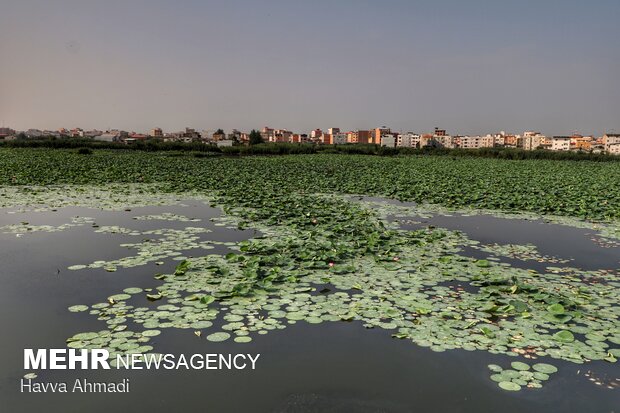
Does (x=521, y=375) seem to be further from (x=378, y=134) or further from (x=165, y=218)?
(x=378, y=134)

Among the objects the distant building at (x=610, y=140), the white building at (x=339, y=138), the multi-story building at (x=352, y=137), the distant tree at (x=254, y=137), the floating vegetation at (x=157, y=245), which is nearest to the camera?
the floating vegetation at (x=157, y=245)

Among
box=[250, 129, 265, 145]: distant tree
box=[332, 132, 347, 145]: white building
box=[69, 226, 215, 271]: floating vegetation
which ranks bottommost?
box=[69, 226, 215, 271]: floating vegetation

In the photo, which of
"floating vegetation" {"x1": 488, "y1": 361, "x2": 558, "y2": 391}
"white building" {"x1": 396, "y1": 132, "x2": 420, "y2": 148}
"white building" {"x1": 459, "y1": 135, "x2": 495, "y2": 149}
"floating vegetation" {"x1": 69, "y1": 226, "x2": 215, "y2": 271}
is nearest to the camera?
"floating vegetation" {"x1": 488, "y1": 361, "x2": 558, "y2": 391}

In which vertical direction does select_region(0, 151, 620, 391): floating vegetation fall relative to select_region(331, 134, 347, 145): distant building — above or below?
below

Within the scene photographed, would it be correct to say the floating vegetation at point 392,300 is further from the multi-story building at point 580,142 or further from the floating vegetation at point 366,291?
the multi-story building at point 580,142

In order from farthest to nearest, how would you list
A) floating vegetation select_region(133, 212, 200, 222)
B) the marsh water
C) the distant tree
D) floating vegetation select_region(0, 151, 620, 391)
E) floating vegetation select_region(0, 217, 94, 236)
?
the distant tree, floating vegetation select_region(133, 212, 200, 222), floating vegetation select_region(0, 217, 94, 236), floating vegetation select_region(0, 151, 620, 391), the marsh water

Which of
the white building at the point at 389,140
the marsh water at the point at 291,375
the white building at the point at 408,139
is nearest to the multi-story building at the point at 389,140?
the white building at the point at 389,140

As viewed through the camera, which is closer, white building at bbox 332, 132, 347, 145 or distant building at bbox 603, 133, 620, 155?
distant building at bbox 603, 133, 620, 155

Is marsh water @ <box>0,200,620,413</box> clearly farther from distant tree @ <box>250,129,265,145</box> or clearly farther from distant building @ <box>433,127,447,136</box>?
distant building @ <box>433,127,447,136</box>

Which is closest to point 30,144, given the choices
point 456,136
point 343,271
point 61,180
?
point 61,180

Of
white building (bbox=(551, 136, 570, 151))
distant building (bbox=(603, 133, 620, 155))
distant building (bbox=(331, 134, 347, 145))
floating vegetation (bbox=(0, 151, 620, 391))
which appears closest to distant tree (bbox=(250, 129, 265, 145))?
distant building (bbox=(331, 134, 347, 145))

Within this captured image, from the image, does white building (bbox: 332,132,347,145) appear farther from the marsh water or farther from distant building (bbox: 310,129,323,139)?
the marsh water

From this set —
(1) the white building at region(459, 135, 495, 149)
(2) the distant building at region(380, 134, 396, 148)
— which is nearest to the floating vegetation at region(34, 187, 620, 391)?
(2) the distant building at region(380, 134, 396, 148)

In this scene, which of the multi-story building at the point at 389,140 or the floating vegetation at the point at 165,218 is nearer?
the floating vegetation at the point at 165,218
